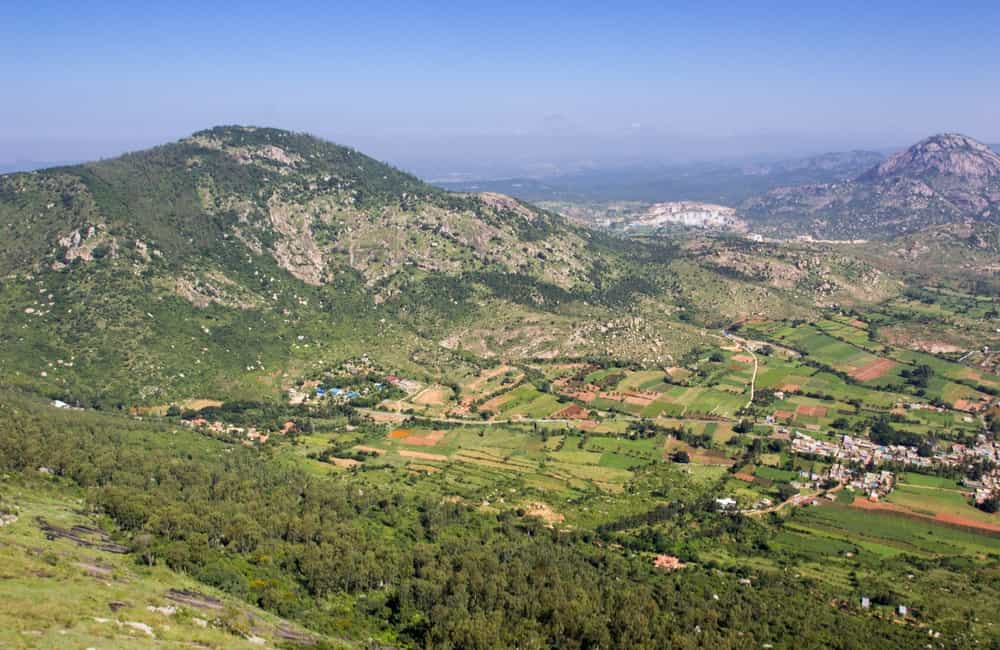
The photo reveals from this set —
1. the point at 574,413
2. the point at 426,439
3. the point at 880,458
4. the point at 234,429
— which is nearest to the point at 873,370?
the point at 880,458

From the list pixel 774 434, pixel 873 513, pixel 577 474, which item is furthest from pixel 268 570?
pixel 774 434

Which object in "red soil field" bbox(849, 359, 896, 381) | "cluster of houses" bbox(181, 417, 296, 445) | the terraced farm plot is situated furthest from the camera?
"red soil field" bbox(849, 359, 896, 381)

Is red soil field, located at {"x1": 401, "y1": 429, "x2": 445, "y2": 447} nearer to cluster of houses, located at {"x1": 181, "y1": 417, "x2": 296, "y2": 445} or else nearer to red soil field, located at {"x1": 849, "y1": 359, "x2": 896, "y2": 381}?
cluster of houses, located at {"x1": 181, "y1": 417, "x2": 296, "y2": 445}

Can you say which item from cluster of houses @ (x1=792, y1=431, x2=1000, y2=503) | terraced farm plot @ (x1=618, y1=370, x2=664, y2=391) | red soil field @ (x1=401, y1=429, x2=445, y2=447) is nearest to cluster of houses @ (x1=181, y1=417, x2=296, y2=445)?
red soil field @ (x1=401, y1=429, x2=445, y2=447)

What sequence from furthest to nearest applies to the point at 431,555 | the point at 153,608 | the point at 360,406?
the point at 360,406 → the point at 431,555 → the point at 153,608

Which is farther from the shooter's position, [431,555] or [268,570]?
[431,555]

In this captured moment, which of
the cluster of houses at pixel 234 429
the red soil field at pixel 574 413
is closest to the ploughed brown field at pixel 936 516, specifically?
the red soil field at pixel 574 413

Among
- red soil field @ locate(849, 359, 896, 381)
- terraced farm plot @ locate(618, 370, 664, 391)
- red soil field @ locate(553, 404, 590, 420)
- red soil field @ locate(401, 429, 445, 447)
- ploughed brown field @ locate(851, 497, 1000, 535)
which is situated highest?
red soil field @ locate(849, 359, 896, 381)

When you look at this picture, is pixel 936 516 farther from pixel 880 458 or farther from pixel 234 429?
pixel 234 429

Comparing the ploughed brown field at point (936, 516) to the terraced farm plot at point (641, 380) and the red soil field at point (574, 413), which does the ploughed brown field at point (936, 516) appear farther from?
the terraced farm plot at point (641, 380)

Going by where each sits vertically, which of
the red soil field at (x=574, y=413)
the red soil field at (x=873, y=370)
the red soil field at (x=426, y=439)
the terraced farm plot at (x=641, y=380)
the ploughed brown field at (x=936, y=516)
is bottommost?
the ploughed brown field at (x=936, y=516)

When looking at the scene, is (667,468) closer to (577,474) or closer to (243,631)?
(577,474)
